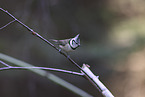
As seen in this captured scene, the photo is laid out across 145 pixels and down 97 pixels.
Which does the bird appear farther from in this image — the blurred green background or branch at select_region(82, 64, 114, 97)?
the blurred green background

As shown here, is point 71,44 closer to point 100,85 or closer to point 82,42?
point 100,85

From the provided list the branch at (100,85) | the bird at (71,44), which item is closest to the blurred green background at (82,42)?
the bird at (71,44)

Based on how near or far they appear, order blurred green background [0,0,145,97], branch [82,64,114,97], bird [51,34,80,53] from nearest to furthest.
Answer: branch [82,64,114,97]
bird [51,34,80,53]
blurred green background [0,0,145,97]

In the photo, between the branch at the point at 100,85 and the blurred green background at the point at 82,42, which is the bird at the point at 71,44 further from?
the blurred green background at the point at 82,42

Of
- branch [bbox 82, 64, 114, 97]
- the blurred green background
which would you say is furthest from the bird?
the blurred green background

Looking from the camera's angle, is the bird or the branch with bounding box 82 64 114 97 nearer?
the branch with bounding box 82 64 114 97

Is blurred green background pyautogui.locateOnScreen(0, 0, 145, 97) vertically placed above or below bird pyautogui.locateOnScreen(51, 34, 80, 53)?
above

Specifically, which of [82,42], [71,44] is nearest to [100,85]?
[71,44]

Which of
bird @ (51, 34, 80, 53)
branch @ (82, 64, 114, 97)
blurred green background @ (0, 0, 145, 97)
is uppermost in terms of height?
blurred green background @ (0, 0, 145, 97)

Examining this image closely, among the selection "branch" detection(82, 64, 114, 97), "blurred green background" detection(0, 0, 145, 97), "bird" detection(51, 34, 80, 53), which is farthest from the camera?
"blurred green background" detection(0, 0, 145, 97)
